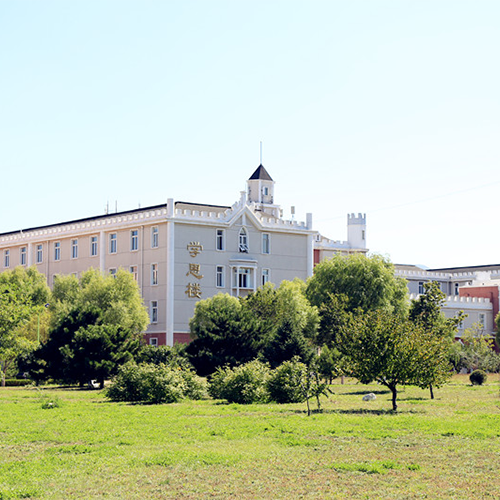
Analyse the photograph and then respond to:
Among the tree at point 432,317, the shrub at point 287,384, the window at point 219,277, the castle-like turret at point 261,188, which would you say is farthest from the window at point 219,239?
the shrub at point 287,384

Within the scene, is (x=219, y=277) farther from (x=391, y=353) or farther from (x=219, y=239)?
(x=391, y=353)

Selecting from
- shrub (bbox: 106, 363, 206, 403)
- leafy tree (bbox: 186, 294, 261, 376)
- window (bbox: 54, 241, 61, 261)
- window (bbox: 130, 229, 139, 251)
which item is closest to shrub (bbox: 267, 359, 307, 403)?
shrub (bbox: 106, 363, 206, 403)

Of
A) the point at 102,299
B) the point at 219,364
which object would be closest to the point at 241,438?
the point at 219,364

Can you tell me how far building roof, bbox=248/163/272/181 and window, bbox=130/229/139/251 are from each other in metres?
30.2

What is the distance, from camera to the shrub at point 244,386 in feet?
106

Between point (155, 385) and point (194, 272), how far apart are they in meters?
39.9

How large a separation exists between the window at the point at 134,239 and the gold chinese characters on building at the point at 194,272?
5.28 meters

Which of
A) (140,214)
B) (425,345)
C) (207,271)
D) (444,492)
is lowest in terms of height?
(444,492)

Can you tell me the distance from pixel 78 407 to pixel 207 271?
4445 centimetres

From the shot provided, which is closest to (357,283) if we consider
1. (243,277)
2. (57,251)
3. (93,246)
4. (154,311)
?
(243,277)

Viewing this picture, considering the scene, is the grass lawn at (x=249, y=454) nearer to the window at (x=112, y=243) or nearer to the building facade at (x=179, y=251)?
the building facade at (x=179, y=251)

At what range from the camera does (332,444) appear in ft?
61.5

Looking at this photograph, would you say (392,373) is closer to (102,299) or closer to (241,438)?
(241,438)

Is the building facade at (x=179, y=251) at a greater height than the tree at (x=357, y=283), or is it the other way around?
the building facade at (x=179, y=251)
